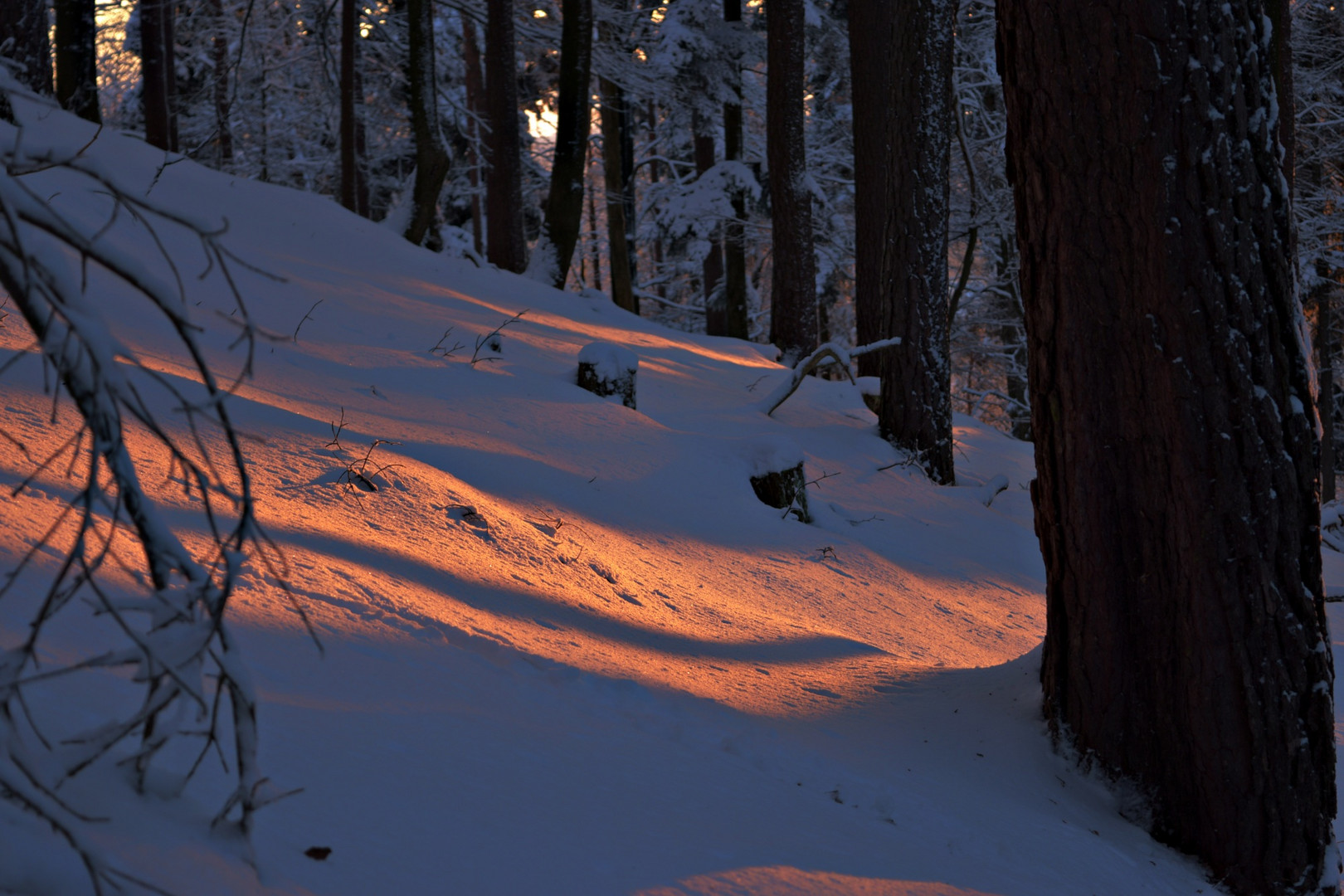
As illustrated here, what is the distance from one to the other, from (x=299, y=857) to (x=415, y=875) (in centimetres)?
18

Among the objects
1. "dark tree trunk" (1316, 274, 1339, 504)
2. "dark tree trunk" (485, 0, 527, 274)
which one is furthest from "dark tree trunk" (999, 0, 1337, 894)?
"dark tree trunk" (1316, 274, 1339, 504)

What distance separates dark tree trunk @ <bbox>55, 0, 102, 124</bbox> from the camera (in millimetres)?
8516

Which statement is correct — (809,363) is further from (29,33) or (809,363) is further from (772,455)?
(29,33)

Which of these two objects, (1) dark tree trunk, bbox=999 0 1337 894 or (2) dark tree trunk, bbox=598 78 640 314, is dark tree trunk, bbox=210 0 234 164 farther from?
(1) dark tree trunk, bbox=999 0 1337 894

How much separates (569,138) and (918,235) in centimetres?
555

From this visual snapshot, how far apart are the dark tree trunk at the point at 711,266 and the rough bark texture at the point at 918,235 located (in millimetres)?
9122

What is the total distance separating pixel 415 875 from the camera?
4.95ft

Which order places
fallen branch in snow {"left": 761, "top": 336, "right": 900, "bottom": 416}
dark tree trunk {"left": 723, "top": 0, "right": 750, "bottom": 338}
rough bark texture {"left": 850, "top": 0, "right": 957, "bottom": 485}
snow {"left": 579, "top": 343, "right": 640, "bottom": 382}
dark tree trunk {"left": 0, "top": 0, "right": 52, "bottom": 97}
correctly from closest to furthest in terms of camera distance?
snow {"left": 579, "top": 343, "right": 640, "bottom": 382} < dark tree trunk {"left": 0, "top": 0, "right": 52, "bottom": 97} < rough bark texture {"left": 850, "top": 0, "right": 957, "bottom": 485} < fallen branch in snow {"left": 761, "top": 336, "right": 900, "bottom": 416} < dark tree trunk {"left": 723, "top": 0, "right": 750, "bottom": 338}

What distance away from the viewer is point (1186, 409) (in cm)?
250

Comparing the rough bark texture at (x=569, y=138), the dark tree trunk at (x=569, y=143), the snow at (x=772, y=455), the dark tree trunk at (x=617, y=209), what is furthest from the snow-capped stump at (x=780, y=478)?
the dark tree trunk at (x=617, y=209)

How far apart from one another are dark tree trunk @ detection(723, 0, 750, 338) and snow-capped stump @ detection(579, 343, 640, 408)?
938cm

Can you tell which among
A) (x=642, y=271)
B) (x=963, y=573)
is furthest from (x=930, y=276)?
(x=642, y=271)

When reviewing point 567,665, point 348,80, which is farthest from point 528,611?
point 348,80

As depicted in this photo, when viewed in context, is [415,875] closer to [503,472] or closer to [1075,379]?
[1075,379]
